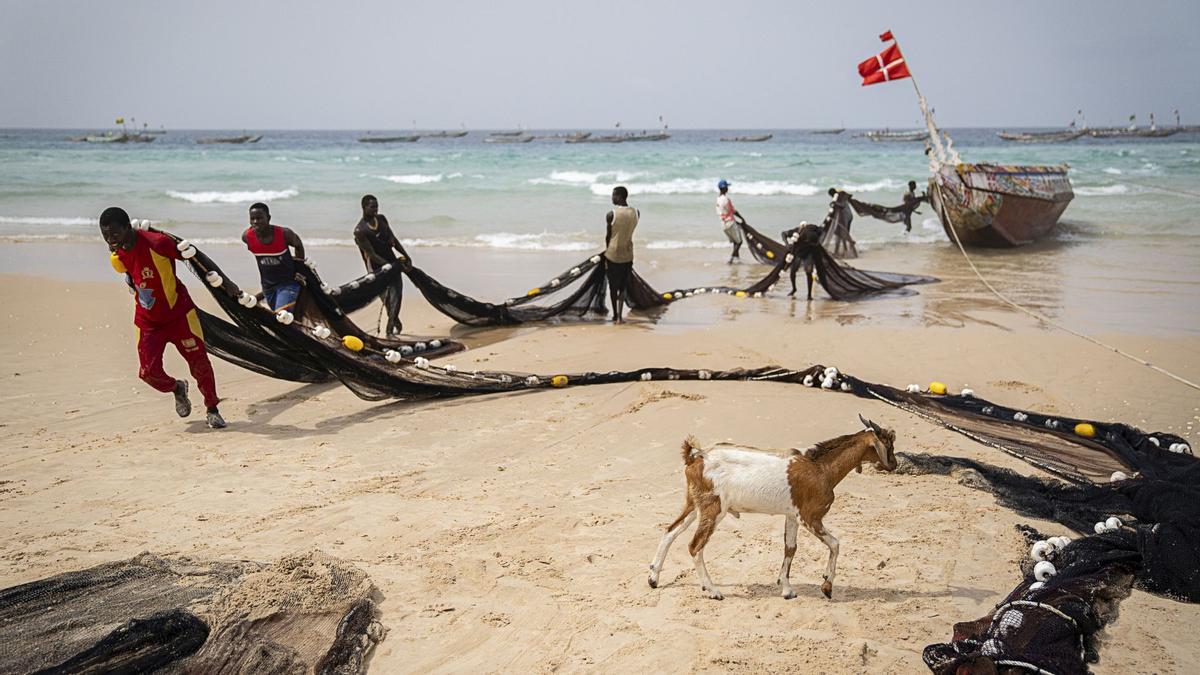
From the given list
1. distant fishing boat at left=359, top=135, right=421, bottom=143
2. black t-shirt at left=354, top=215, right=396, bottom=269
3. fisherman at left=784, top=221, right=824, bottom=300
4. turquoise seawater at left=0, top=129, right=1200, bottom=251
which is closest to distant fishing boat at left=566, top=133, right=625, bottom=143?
distant fishing boat at left=359, top=135, right=421, bottom=143

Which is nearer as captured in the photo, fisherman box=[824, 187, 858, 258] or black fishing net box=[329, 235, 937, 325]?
black fishing net box=[329, 235, 937, 325]

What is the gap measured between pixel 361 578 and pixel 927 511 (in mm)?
3087

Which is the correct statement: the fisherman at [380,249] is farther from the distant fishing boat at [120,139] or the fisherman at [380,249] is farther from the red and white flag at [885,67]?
the distant fishing boat at [120,139]

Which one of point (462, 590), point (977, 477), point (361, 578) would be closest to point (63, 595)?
point (361, 578)

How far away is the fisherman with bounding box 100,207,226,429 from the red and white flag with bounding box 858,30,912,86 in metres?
11.3

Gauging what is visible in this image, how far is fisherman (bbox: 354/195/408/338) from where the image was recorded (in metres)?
9.64

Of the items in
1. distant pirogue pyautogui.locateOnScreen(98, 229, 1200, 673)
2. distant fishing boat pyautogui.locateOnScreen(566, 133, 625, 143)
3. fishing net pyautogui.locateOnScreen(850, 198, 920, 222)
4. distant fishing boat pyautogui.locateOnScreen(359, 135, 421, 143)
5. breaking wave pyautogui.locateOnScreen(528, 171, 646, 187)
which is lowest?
distant pirogue pyautogui.locateOnScreen(98, 229, 1200, 673)

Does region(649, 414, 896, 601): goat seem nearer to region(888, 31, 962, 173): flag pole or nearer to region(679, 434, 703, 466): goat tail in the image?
region(679, 434, 703, 466): goat tail

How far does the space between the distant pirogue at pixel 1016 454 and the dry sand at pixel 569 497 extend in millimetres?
146

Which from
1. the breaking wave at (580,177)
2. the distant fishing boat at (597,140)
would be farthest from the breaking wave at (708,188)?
the distant fishing boat at (597,140)

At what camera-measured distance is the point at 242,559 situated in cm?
451

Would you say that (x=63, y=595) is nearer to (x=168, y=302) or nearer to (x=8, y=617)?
(x=8, y=617)

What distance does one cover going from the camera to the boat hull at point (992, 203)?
17188mm

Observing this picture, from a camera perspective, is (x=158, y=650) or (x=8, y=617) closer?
(x=158, y=650)
